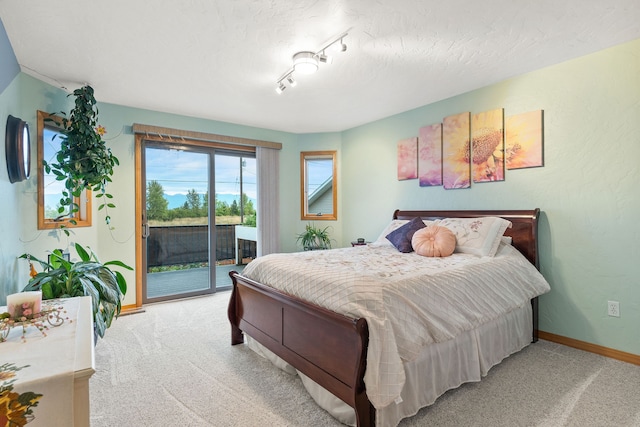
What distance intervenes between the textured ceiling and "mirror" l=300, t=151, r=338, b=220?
66.2 inches

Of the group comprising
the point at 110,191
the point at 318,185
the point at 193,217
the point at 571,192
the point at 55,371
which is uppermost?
the point at 318,185

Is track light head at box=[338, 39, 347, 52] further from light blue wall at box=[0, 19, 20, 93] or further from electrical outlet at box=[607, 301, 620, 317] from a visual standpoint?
electrical outlet at box=[607, 301, 620, 317]

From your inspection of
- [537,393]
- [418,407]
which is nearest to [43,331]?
[418,407]

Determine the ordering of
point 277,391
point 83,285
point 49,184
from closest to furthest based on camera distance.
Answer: point 277,391, point 83,285, point 49,184

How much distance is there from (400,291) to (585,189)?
2.09 meters

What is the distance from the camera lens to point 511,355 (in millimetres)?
2617

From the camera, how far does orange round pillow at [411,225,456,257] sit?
2.84 m

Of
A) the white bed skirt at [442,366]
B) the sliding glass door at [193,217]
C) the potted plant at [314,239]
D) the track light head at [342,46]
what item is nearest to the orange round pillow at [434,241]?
the white bed skirt at [442,366]

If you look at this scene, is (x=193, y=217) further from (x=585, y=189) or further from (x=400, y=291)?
(x=585, y=189)

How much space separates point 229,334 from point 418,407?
1945 millimetres

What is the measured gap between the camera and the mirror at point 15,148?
7.35 ft

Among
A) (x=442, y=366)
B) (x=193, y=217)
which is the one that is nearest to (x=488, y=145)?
(x=442, y=366)

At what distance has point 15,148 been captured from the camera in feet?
7.42

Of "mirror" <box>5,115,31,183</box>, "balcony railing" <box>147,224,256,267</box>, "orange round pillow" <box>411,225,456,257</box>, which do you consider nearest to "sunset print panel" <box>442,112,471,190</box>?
"orange round pillow" <box>411,225,456,257</box>
